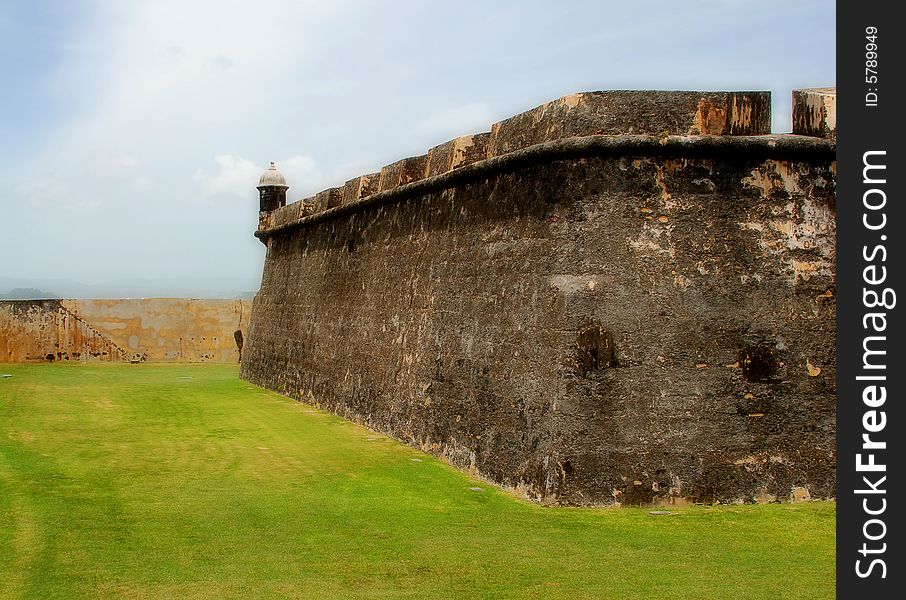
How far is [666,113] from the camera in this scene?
6695mm

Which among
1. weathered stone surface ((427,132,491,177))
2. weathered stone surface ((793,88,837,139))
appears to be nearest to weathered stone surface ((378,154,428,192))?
weathered stone surface ((427,132,491,177))

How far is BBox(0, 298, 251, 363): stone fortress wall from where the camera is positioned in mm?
19969

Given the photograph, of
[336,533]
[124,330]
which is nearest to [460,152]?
[336,533]

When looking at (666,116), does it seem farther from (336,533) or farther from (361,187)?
(361,187)

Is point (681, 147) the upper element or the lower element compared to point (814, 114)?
lower

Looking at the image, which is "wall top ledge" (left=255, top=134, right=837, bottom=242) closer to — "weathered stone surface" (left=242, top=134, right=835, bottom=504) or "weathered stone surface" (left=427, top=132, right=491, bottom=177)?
"weathered stone surface" (left=242, top=134, right=835, bottom=504)

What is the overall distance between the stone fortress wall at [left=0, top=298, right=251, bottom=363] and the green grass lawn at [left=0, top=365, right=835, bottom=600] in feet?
38.5

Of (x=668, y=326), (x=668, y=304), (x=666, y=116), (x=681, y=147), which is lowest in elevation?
(x=668, y=326)

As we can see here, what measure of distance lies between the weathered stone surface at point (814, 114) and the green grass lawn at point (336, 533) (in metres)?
2.57

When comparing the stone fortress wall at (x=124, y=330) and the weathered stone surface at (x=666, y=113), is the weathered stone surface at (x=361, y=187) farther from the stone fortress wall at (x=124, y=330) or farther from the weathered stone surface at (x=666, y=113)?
the stone fortress wall at (x=124, y=330)

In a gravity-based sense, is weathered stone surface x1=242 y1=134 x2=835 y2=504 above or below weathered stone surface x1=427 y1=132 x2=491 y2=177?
below

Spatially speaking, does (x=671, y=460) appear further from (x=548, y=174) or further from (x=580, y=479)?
(x=548, y=174)

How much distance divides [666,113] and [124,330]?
16498mm

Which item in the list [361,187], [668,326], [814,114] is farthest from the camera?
[361,187]
